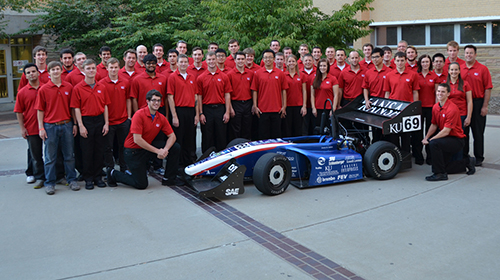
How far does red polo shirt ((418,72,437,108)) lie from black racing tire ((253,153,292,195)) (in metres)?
3.34

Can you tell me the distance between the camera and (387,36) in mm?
17281

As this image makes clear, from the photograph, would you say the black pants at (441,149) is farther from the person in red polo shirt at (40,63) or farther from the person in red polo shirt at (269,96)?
the person in red polo shirt at (40,63)

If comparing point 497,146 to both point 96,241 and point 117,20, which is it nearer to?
point 96,241

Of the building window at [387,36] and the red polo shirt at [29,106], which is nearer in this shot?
the red polo shirt at [29,106]

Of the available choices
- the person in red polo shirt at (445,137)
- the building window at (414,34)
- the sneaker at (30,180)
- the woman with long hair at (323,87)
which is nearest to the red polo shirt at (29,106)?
the sneaker at (30,180)

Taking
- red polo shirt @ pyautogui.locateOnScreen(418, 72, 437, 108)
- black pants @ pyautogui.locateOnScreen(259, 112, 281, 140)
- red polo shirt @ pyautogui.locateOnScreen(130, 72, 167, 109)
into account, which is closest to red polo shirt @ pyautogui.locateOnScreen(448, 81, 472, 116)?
red polo shirt @ pyautogui.locateOnScreen(418, 72, 437, 108)

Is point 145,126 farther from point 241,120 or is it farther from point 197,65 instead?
point 241,120

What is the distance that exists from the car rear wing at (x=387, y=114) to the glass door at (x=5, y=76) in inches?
599

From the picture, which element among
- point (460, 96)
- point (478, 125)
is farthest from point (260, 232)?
point (478, 125)

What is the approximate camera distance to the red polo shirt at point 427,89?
8.84 m

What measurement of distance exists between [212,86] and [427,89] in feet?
12.6

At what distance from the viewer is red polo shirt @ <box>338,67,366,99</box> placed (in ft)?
30.7

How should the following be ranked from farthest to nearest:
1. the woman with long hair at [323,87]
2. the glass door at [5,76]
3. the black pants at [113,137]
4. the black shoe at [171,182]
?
the glass door at [5,76], the woman with long hair at [323,87], the black pants at [113,137], the black shoe at [171,182]

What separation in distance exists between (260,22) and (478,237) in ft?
28.2
